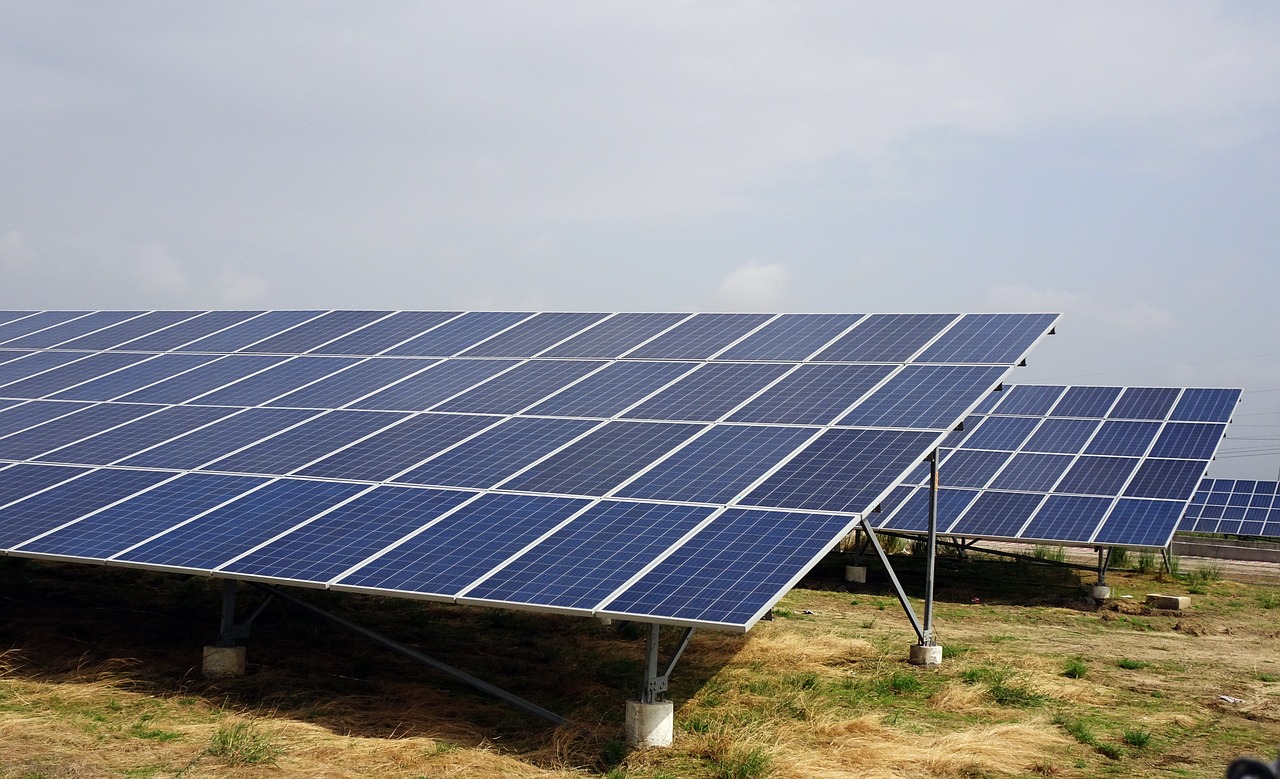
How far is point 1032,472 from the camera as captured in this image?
31672 millimetres

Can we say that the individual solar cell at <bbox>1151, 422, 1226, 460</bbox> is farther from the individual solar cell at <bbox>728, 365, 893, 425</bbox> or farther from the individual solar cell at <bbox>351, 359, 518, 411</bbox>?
the individual solar cell at <bbox>351, 359, 518, 411</bbox>

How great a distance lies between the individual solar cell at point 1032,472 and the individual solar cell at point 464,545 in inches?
733

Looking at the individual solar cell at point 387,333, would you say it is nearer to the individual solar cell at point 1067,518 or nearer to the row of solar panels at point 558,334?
the row of solar panels at point 558,334

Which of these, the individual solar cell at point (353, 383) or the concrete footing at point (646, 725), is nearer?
the concrete footing at point (646, 725)

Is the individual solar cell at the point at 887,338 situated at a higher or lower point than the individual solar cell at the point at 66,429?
higher

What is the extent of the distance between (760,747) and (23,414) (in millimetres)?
16269

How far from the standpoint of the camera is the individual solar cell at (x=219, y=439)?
18.8 meters

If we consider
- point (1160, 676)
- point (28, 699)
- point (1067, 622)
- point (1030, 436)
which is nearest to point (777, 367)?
point (1160, 676)

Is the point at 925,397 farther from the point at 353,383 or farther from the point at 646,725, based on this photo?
the point at 353,383

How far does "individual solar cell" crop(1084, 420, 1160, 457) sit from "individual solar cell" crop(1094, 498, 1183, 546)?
3399mm

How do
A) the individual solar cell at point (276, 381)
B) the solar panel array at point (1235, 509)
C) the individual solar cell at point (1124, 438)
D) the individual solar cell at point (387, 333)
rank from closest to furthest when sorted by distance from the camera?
1. the individual solar cell at point (276, 381)
2. the individual solar cell at point (387, 333)
3. the individual solar cell at point (1124, 438)
4. the solar panel array at point (1235, 509)

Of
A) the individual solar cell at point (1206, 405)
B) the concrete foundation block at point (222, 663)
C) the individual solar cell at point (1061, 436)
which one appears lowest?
the concrete foundation block at point (222, 663)

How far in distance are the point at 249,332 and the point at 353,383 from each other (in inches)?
266

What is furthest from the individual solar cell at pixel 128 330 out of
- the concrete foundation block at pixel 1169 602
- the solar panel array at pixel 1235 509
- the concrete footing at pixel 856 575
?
the solar panel array at pixel 1235 509
